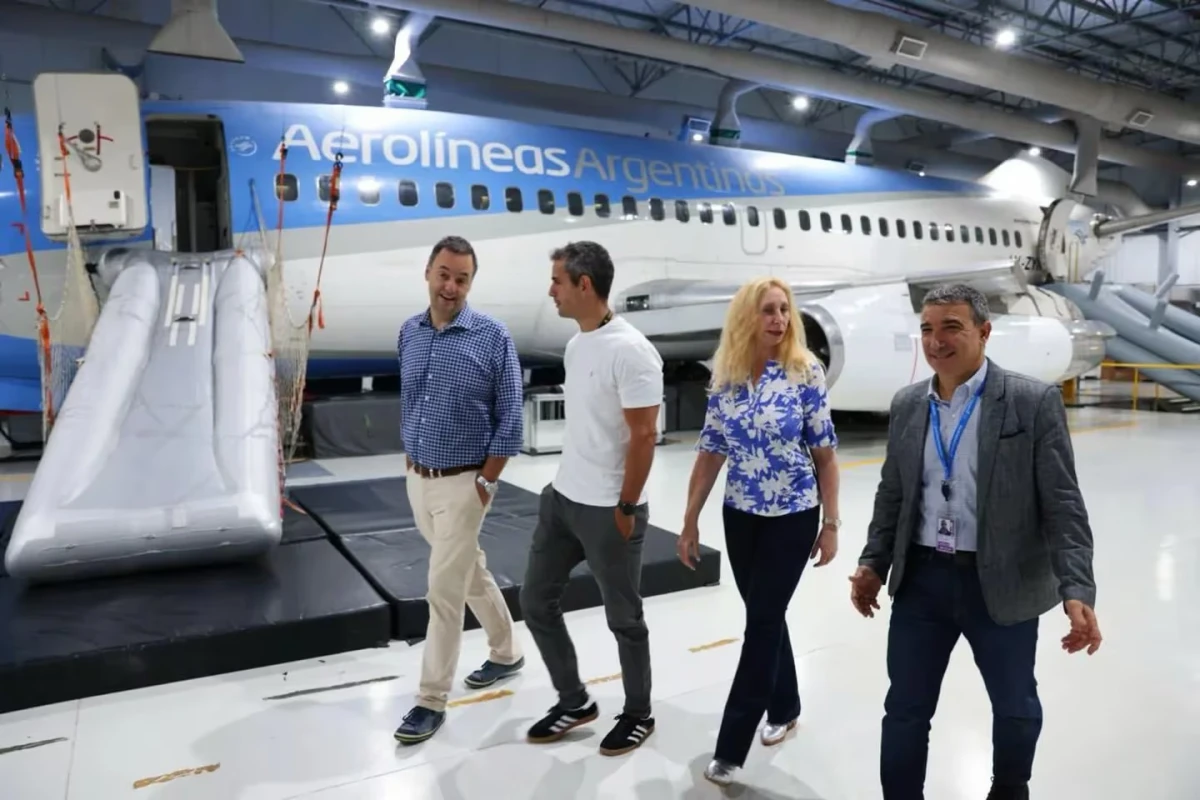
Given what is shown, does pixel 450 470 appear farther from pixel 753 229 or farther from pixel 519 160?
pixel 753 229

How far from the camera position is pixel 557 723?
2965mm

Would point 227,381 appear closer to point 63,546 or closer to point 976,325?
point 63,546

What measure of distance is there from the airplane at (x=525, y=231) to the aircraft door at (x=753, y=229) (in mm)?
22

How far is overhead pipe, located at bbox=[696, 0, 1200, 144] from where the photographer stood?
37.1ft

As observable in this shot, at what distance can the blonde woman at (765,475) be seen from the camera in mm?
2580

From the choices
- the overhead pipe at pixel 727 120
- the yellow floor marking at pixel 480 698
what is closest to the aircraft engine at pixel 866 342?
the yellow floor marking at pixel 480 698

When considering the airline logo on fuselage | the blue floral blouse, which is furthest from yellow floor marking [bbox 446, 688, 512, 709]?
the airline logo on fuselage

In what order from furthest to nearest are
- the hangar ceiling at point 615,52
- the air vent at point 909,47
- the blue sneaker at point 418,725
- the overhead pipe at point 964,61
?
the hangar ceiling at point 615,52, the air vent at point 909,47, the overhead pipe at point 964,61, the blue sneaker at point 418,725

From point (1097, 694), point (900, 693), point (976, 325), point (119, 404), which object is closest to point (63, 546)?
point (119, 404)

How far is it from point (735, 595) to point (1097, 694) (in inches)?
69.5

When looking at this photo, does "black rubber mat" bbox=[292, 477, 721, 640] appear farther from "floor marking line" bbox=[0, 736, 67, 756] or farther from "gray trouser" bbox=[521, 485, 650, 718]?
"floor marking line" bbox=[0, 736, 67, 756]

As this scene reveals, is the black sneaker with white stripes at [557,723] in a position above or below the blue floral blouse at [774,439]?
below

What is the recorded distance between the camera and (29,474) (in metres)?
7.95

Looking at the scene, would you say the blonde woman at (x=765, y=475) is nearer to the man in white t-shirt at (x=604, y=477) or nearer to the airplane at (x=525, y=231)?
the man in white t-shirt at (x=604, y=477)
